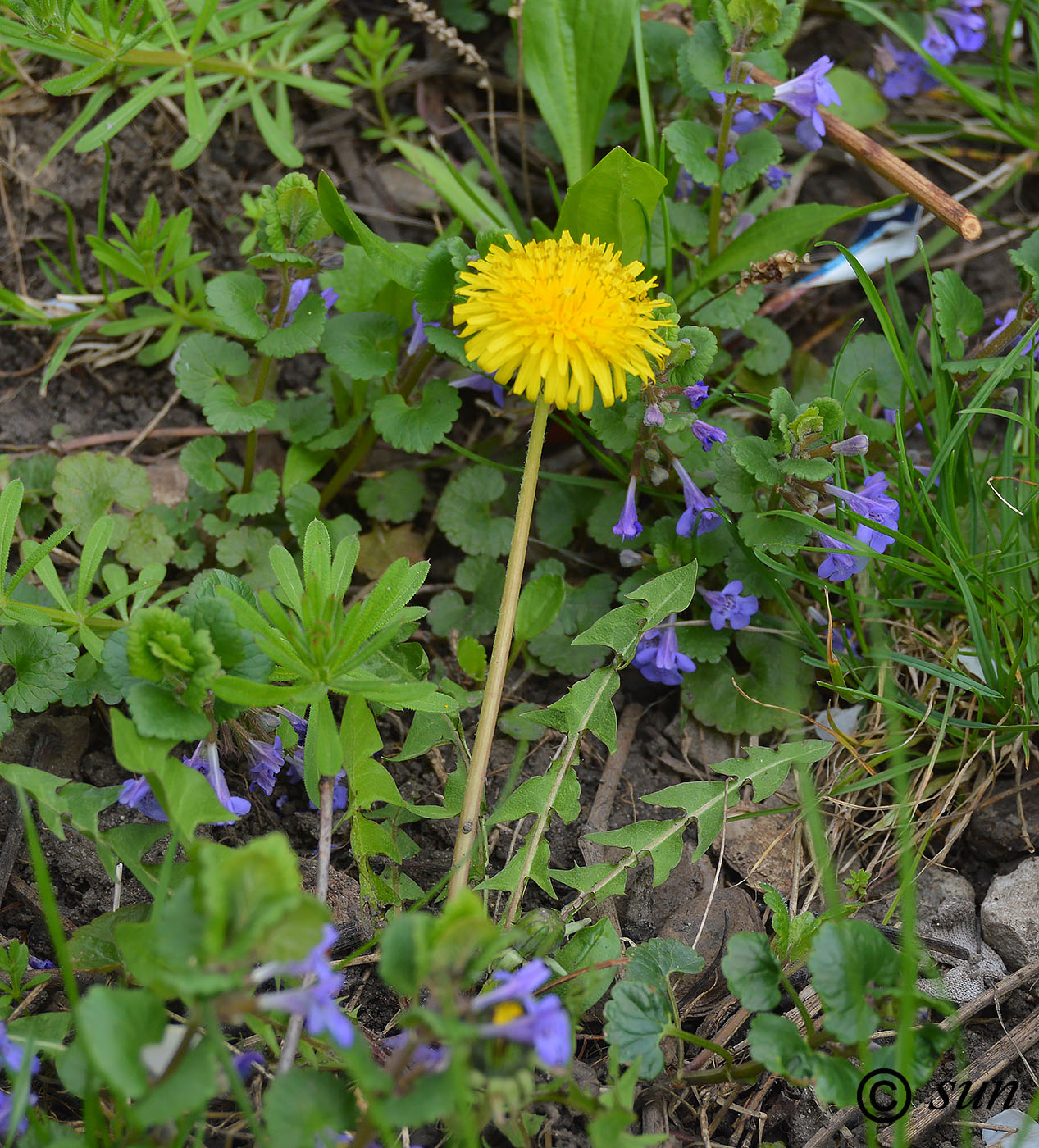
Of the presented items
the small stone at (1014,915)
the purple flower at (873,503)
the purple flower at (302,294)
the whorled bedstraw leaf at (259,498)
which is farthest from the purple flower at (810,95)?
the small stone at (1014,915)

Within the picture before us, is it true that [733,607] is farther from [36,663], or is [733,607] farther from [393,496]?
[36,663]

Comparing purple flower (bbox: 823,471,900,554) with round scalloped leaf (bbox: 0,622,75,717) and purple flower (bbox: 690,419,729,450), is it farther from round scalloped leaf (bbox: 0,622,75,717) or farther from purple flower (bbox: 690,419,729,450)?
round scalloped leaf (bbox: 0,622,75,717)

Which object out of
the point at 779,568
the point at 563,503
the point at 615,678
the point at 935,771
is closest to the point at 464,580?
the point at 563,503

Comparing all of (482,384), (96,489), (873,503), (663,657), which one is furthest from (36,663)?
(873,503)

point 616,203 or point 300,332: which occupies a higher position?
point 616,203

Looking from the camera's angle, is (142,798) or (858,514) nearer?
(142,798)

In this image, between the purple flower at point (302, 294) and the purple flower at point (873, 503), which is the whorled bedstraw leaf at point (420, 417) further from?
the purple flower at point (873, 503)

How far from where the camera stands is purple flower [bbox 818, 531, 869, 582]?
225 centimetres

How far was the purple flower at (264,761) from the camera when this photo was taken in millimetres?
1977

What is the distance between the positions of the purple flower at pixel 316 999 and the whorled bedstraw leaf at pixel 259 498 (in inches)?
55.5

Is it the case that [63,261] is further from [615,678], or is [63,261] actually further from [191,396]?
[615,678]

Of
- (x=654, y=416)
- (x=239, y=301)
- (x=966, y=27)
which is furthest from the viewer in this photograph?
(x=966, y=27)

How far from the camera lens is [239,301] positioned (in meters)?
2.33

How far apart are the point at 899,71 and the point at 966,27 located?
24 centimetres
